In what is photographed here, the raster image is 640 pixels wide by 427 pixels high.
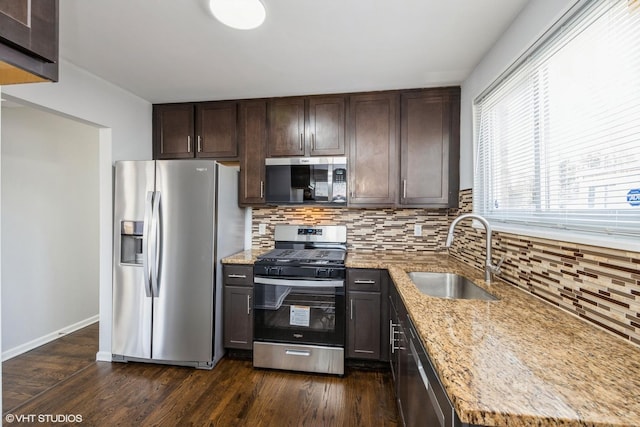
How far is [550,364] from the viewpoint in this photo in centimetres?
78

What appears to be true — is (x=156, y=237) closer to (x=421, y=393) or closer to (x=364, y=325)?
(x=364, y=325)

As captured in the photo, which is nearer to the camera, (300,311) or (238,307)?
(300,311)

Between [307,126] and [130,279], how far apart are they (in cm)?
207

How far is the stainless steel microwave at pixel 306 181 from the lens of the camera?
2588 mm

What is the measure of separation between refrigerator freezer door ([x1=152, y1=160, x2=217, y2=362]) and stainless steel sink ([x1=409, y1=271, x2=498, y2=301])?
1.67 metres

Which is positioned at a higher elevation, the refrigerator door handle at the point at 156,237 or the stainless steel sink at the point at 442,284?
the refrigerator door handle at the point at 156,237

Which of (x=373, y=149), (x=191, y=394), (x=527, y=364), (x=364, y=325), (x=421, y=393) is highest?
(x=373, y=149)

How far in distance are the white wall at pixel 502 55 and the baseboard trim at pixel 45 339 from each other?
13.9 feet

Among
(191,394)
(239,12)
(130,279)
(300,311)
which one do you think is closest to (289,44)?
(239,12)

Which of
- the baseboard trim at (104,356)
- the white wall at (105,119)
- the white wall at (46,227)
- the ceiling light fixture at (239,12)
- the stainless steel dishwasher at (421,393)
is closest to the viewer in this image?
the stainless steel dishwasher at (421,393)

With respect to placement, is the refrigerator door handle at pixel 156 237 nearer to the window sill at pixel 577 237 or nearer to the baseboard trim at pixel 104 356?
the baseboard trim at pixel 104 356

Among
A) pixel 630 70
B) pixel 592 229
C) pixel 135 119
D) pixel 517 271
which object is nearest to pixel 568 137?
pixel 630 70

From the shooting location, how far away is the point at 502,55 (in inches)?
68.3

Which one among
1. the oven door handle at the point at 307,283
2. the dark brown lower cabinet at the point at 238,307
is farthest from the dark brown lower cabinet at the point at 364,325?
the dark brown lower cabinet at the point at 238,307
